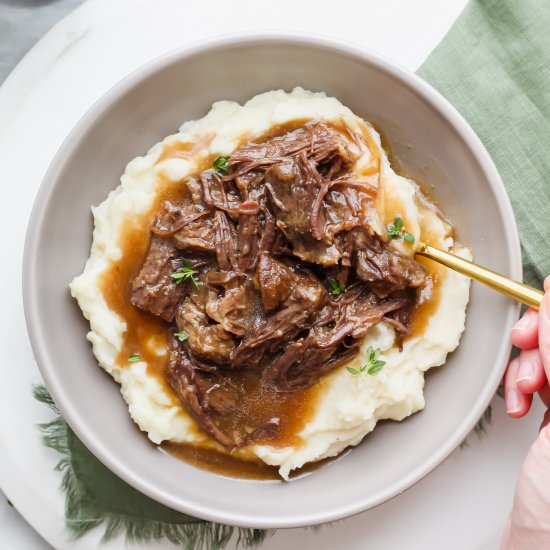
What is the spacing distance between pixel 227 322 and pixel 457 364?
6.04ft

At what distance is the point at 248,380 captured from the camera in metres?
5.35

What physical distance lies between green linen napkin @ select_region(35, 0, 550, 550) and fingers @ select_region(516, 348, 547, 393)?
701 millimetres

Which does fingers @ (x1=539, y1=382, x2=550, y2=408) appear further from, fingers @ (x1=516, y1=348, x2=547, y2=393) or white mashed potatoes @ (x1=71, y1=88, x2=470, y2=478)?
white mashed potatoes @ (x1=71, y1=88, x2=470, y2=478)

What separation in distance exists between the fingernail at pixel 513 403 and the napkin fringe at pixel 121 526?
2.20 meters

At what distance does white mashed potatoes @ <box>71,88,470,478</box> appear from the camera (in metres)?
5.16

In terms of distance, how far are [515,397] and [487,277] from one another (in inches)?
39.2

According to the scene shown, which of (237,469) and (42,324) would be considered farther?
(237,469)

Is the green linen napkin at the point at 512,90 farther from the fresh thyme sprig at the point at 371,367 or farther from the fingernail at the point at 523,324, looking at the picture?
the fresh thyme sprig at the point at 371,367

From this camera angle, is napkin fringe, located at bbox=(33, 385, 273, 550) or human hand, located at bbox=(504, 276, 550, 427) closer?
human hand, located at bbox=(504, 276, 550, 427)

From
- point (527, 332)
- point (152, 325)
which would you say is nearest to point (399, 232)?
point (527, 332)

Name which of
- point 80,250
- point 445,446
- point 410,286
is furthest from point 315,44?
point 445,446

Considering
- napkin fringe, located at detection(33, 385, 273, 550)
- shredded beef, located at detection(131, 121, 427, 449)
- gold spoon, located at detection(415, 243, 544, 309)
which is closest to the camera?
gold spoon, located at detection(415, 243, 544, 309)

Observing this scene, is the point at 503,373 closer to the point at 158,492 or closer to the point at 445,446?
the point at 445,446

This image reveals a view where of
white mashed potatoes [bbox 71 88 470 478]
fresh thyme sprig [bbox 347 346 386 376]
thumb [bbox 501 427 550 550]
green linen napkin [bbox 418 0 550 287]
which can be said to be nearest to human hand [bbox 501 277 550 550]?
thumb [bbox 501 427 550 550]
